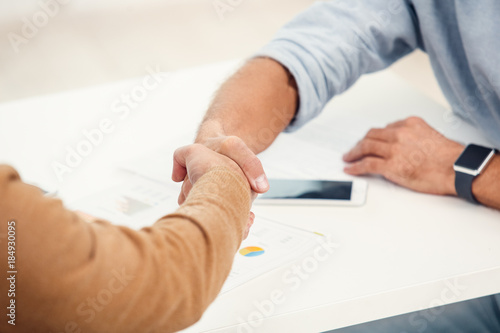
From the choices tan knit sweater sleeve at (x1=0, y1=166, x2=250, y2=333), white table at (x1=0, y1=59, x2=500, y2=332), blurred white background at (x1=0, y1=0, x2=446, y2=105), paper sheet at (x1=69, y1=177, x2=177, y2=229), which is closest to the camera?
tan knit sweater sleeve at (x1=0, y1=166, x2=250, y2=333)

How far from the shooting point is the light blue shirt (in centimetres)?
104

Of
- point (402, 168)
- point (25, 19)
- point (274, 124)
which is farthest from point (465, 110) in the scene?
point (25, 19)

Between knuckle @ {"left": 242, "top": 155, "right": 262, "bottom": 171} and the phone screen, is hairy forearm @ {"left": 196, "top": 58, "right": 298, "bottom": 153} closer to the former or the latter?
the phone screen

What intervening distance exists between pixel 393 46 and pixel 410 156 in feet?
0.98

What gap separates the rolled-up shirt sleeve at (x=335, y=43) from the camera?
1.09 metres

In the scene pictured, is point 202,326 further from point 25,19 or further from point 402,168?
point 25,19

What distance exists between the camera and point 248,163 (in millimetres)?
772

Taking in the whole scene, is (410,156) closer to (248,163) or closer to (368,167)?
(368,167)

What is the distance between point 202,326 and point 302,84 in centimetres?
54

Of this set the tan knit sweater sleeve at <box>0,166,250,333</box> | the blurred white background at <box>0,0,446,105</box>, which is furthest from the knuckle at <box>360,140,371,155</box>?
the blurred white background at <box>0,0,446,105</box>

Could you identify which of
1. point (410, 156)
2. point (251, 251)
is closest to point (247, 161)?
point (251, 251)

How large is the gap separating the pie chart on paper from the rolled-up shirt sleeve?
36 centimetres

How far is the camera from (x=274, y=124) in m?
1.07

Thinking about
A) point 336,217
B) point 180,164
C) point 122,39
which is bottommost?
point 122,39
